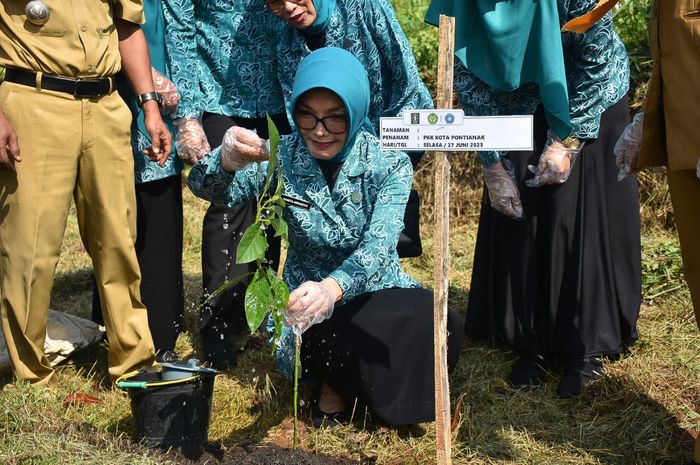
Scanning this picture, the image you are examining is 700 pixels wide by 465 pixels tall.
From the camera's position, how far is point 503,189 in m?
3.46

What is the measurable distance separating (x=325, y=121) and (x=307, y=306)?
0.62 m

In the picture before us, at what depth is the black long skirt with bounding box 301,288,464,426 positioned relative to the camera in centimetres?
313

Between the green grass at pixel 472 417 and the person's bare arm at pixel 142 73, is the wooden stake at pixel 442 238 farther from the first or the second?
the person's bare arm at pixel 142 73

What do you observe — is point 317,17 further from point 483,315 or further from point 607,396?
point 607,396

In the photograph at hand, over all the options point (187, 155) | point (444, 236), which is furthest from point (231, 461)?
point (187, 155)

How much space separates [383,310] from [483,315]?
0.83m

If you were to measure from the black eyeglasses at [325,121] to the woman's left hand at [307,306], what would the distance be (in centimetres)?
53

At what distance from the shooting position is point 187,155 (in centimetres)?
353

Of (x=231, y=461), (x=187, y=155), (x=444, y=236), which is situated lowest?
(x=231, y=461)

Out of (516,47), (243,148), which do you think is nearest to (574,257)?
(516,47)

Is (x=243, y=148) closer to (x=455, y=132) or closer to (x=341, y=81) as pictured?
→ (x=341, y=81)

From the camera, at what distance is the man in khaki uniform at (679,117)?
2.63m

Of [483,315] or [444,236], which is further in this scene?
[483,315]

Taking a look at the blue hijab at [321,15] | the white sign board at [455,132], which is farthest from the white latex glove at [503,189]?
the white sign board at [455,132]
